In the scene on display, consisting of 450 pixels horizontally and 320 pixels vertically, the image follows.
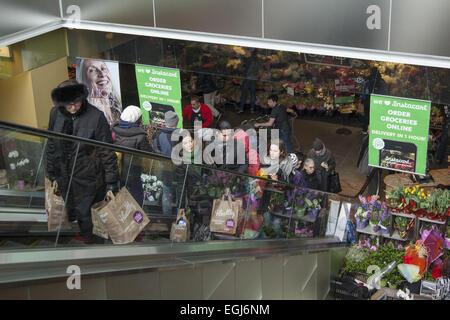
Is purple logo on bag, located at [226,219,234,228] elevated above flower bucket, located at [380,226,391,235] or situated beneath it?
elevated above

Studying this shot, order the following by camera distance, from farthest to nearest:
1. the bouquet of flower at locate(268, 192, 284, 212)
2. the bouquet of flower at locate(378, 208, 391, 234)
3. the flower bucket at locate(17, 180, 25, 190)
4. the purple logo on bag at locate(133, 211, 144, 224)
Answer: the bouquet of flower at locate(378, 208, 391, 234), the bouquet of flower at locate(268, 192, 284, 212), the purple logo on bag at locate(133, 211, 144, 224), the flower bucket at locate(17, 180, 25, 190)

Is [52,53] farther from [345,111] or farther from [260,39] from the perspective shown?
[345,111]

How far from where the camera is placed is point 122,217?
505cm

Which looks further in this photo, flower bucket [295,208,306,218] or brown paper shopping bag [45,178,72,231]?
flower bucket [295,208,306,218]

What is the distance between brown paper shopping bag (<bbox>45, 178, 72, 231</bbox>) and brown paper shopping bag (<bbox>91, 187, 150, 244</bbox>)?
0.26 metres

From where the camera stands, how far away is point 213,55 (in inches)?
371

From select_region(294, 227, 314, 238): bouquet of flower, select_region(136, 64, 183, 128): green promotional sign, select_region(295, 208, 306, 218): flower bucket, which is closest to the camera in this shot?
select_region(294, 227, 314, 238): bouquet of flower

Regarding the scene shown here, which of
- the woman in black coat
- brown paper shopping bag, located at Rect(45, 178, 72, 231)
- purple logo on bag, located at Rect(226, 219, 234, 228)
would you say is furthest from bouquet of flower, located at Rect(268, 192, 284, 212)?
brown paper shopping bag, located at Rect(45, 178, 72, 231)

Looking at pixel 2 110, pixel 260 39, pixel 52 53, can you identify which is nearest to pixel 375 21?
pixel 260 39

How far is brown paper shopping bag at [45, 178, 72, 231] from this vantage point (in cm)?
468

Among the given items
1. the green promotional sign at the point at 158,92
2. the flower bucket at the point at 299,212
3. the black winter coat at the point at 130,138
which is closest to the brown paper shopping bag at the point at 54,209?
the black winter coat at the point at 130,138

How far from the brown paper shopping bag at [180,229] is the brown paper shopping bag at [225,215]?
1.25ft

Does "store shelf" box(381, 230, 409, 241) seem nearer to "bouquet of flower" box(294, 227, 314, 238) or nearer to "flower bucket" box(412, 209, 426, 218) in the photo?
"flower bucket" box(412, 209, 426, 218)

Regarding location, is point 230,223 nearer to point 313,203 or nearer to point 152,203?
point 152,203
